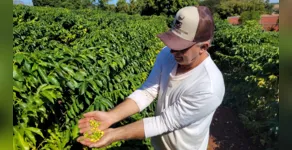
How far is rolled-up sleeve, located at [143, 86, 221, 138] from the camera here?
1.82m

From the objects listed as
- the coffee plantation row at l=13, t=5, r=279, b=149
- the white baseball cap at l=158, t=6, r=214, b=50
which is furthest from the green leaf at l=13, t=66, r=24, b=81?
the white baseball cap at l=158, t=6, r=214, b=50

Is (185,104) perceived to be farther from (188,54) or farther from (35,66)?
(35,66)

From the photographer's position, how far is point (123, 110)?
214 cm

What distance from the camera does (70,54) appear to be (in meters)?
2.92

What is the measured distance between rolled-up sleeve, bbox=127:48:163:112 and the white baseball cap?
406mm

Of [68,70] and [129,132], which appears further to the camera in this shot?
[68,70]

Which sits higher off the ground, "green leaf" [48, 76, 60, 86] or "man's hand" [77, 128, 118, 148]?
"green leaf" [48, 76, 60, 86]

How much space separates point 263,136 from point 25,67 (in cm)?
399

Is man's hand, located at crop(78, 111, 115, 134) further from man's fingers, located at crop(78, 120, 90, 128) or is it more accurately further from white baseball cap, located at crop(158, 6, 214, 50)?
white baseball cap, located at crop(158, 6, 214, 50)

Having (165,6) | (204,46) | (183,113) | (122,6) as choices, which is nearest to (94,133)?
(183,113)

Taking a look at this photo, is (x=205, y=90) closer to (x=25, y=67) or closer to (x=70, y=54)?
(x=25, y=67)

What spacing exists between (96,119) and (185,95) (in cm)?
60
